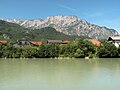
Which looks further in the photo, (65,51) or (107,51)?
(65,51)

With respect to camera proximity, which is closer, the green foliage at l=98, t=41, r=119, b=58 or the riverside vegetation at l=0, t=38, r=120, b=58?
the green foliage at l=98, t=41, r=119, b=58

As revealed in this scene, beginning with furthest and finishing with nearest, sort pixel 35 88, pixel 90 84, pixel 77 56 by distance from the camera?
pixel 77 56 → pixel 90 84 → pixel 35 88

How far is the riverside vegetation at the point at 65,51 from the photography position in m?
45.5

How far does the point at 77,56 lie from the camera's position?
45219 mm

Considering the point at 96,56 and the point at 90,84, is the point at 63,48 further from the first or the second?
the point at 90,84

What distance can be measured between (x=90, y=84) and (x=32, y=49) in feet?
98.1

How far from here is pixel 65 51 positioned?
4656 centimetres

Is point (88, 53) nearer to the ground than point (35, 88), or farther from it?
farther from it

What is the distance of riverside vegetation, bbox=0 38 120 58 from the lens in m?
45.5

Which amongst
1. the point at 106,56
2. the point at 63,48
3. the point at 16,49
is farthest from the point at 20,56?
the point at 106,56

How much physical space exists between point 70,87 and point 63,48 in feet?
103

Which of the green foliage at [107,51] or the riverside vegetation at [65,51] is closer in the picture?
the green foliage at [107,51]

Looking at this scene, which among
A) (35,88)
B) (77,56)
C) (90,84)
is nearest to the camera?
(35,88)

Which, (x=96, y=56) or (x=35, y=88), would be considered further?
(x=96, y=56)
